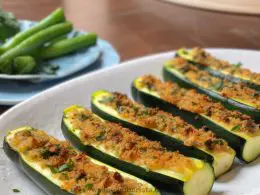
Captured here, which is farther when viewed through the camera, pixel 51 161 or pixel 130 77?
pixel 130 77

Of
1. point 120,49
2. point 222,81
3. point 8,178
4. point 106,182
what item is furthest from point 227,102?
point 120,49

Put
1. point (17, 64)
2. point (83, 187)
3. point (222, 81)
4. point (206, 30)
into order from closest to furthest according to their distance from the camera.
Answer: point (83, 187), point (222, 81), point (17, 64), point (206, 30)

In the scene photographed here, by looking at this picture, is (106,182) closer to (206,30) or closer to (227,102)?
(227,102)

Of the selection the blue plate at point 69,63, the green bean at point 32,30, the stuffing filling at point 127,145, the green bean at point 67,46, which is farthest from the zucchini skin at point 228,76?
the green bean at point 32,30

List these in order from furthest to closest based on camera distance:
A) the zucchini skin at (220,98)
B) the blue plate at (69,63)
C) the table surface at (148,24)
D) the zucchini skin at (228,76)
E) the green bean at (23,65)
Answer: the table surface at (148,24) < the green bean at (23,65) < the blue plate at (69,63) < the zucchini skin at (228,76) < the zucchini skin at (220,98)

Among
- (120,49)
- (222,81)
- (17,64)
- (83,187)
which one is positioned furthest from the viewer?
(120,49)

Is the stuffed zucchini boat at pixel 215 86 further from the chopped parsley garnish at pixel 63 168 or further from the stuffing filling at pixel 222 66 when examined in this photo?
the chopped parsley garnish at pixel 63 168

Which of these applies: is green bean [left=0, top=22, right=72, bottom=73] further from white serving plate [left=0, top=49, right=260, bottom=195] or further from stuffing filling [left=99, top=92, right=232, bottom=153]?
stuffing filling [left=99, top=92, right=232, bottom=153]

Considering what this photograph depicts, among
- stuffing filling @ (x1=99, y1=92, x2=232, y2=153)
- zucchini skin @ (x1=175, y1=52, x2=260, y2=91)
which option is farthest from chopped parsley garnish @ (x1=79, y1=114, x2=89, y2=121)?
zucchini skin @ (x1=175, y1=52, x2=260, y2=91)
